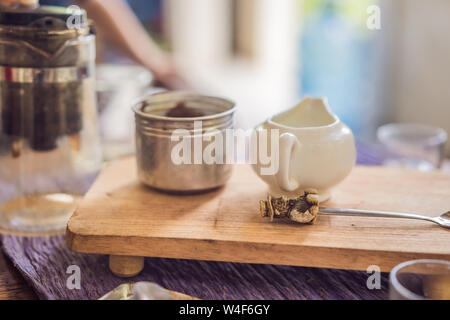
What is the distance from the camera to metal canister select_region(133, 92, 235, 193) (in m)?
0.74

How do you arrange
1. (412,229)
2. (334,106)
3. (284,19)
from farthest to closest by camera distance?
(284,19) < (334,106) < (412,229)

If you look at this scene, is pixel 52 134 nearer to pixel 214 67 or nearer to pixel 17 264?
pixel 17 264

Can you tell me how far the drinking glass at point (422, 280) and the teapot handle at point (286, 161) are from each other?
210 mm

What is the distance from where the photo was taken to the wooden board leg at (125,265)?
68 centimetres

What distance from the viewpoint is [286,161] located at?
0.69 m

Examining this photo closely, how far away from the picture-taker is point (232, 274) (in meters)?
0.70

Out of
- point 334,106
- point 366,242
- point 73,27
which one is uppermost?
point 73,27

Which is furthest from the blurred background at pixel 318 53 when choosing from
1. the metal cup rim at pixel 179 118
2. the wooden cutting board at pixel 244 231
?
the wooden cutting board at pixel 244 231

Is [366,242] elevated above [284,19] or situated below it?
below

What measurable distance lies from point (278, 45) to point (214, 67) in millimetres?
550

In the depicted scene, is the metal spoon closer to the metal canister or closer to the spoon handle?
the spoon handle

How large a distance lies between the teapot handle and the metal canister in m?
0.11

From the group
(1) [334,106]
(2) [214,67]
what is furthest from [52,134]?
(2) [214,67]

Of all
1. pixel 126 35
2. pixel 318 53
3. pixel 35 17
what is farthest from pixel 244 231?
pixel 318 53
